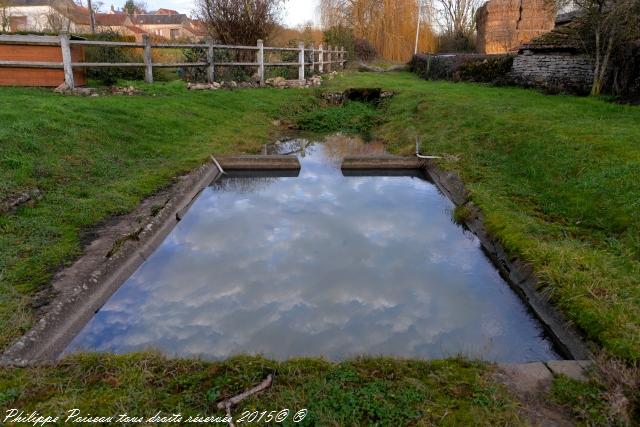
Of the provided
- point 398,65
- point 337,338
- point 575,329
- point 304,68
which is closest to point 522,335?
point 575,329

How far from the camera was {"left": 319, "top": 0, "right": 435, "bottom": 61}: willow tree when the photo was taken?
33250 millimetres

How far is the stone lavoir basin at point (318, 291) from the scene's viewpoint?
3801 millimetres

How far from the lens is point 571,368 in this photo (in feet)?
9.98

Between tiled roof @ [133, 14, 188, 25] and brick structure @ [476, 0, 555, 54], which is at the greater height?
tiled roof @ [133, 14, 188, 25]

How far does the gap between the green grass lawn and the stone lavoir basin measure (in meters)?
0.53

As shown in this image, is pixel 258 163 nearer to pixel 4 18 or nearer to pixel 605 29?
pixel 605 29

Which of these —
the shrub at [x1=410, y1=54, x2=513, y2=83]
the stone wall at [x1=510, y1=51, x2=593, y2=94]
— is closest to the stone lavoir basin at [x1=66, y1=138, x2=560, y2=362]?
the stone wall at [x1=510, y1=51, x2=593, y2=94]

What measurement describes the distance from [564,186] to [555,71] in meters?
9.73

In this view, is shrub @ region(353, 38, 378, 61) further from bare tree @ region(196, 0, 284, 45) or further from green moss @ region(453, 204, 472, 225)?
green moss @ region(453, 204, 472, 225)

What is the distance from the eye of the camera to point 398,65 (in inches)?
1206

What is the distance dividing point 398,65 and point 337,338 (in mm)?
29061

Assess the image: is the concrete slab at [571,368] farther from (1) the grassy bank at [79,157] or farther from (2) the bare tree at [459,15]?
(2) the bare tree at [459,15]

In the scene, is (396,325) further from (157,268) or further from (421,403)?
(157,268)

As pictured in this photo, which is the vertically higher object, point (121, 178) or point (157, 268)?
point (121, 178)
